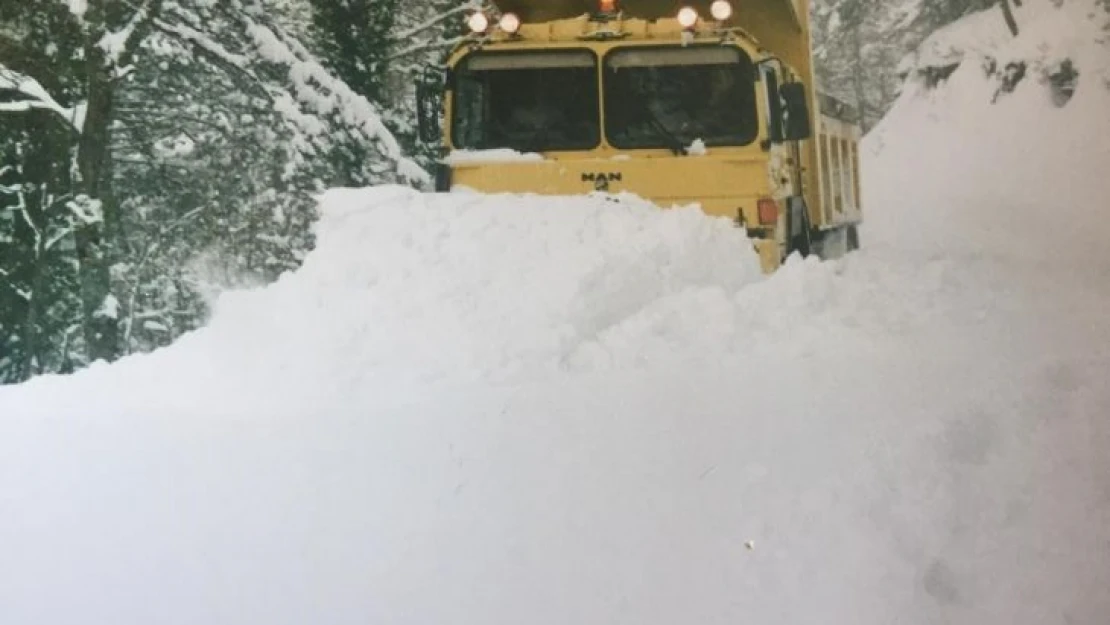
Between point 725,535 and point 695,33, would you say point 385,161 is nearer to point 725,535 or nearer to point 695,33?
point 695,33

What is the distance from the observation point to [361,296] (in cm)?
286

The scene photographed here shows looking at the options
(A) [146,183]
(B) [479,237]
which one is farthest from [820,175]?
(A) [146,183]

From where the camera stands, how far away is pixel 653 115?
11.1 ft

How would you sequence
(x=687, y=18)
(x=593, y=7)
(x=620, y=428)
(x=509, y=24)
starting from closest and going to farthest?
(x=620, y=428), (x=687, y=18), (x=509, y=24), (x=593, y=7)

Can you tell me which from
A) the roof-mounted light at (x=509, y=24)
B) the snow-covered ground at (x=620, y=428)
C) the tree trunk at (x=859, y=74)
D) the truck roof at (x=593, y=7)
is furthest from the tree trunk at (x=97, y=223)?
the tree trunk at (x=859, y=74)

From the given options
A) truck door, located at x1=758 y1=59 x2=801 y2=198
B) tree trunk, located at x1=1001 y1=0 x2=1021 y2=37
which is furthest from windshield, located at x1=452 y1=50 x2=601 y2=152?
tree trunk, located at x1=1001 y1=0 x2=1021 y2=37

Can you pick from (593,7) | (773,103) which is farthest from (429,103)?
(773,103)

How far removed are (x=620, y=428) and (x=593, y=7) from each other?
1.68m

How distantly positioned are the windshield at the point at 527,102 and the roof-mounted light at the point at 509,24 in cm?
8

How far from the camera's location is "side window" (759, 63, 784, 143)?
3.46 m

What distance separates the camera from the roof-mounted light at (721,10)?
3.49 m

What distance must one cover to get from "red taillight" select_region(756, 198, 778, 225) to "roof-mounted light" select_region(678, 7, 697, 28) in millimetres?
593

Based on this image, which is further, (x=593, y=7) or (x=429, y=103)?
(x=593, y=7)

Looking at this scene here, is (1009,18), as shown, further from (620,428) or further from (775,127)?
(620,428)
